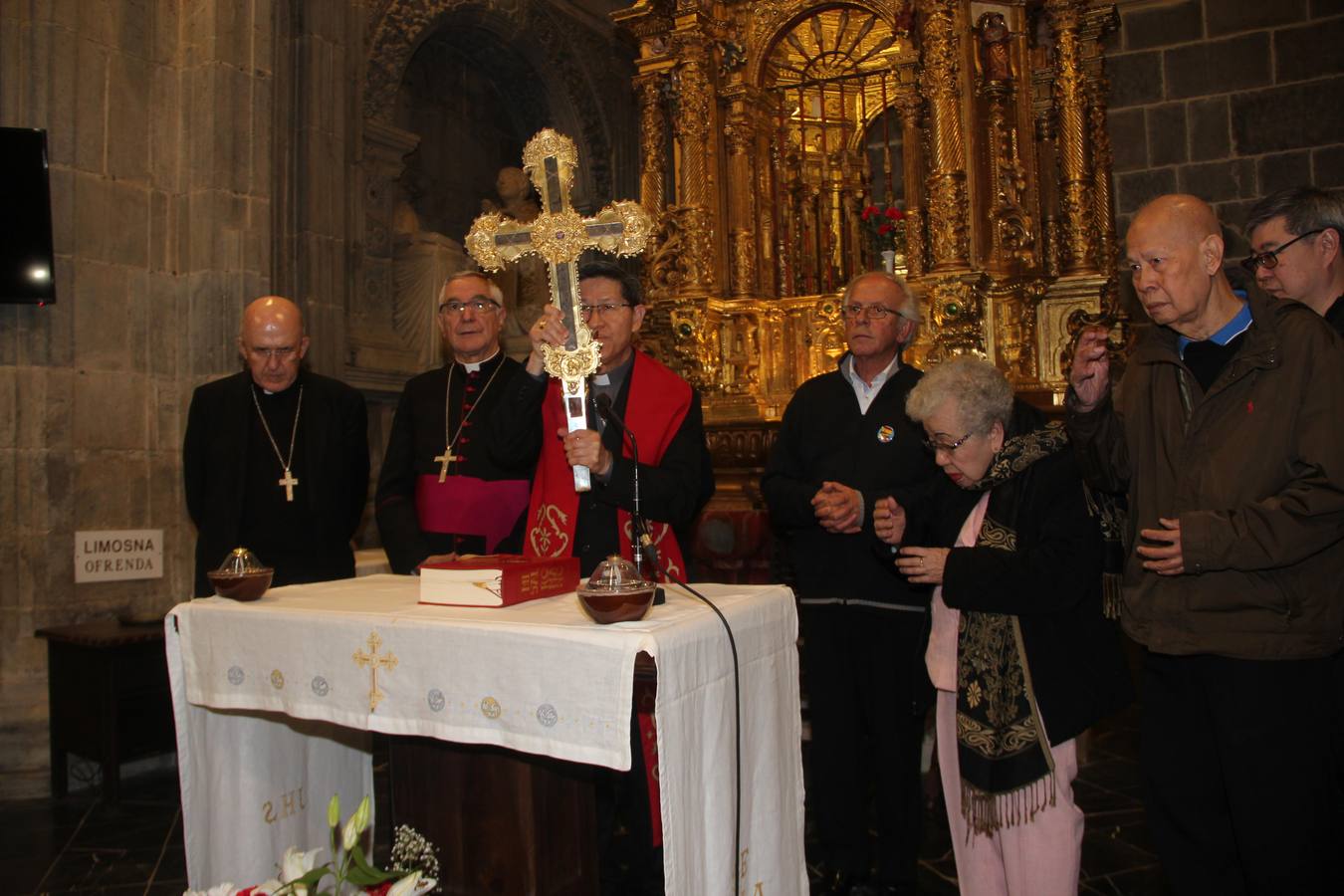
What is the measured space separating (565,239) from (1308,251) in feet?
6.02

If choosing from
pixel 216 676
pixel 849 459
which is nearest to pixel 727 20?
pixel 849 459

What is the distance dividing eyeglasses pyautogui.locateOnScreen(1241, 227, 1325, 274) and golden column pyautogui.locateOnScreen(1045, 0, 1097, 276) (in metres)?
3.54

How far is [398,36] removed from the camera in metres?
7.16

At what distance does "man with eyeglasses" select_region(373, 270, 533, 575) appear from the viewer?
3406 mm

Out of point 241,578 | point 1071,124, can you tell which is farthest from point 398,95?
point 241,578

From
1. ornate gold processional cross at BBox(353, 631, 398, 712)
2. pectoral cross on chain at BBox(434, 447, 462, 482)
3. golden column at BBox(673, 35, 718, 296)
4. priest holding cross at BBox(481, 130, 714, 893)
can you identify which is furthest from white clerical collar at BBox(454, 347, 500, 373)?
golden column at BBox(673, 35, 718, 296)

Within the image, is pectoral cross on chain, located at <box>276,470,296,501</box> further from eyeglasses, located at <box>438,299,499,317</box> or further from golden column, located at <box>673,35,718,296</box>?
golden column, located at <box>673,35,718,296</box>

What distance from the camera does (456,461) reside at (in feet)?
11.5

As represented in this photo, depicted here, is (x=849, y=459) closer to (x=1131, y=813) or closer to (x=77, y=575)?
(x=1131, y=813)

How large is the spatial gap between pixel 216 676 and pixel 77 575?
286cm

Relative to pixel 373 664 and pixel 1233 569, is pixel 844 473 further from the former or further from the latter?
pixel 373 664

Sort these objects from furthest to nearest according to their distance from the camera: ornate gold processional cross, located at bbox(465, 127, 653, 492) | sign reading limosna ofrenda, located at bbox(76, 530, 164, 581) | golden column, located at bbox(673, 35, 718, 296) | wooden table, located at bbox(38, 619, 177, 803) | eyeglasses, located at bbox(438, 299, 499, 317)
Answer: golden column, located at bbox(673, 35, 718, 296) → sign reading limosna ofrenda, located at bbox(76, 530, 164, 581) → wooden table, located at bbox(38, 619, 177, 803) → eyeglasses, located at bbox(438, 299, 499, 317) → ornate gold processional cross, located at bbox(465, 127, 653, 492)

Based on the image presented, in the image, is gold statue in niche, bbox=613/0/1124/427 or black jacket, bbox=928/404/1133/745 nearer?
black jacket, bbox=928/404/1133/745

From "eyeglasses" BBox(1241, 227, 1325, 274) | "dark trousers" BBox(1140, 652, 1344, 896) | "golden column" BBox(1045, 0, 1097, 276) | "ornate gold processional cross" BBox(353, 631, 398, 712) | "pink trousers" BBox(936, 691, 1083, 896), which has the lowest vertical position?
"pink trousers" BBox(936, 691, 1083, 896)
